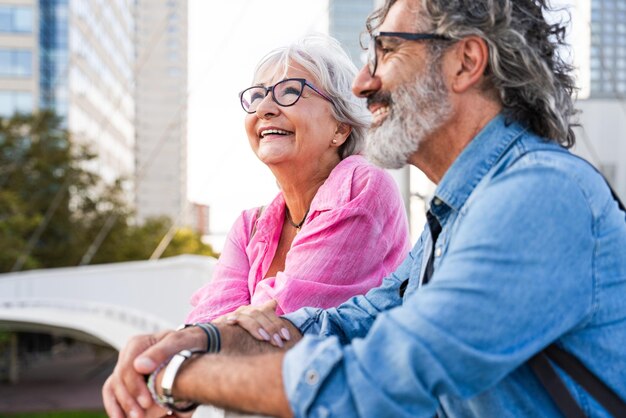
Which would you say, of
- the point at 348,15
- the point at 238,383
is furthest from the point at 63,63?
the point at 238,383

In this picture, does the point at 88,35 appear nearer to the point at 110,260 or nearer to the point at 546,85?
the point at 110,260

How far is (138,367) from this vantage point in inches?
51.7

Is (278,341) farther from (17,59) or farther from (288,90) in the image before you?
(17,59)

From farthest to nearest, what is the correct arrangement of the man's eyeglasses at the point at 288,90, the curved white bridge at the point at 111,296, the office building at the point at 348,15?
the office building at the point at 348,15 < the curved white bridge at the point at 111,296 < the man's eyeglasses at the point at 288,90

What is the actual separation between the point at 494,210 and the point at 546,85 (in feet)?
1.25

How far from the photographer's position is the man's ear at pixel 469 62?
53.7 inches

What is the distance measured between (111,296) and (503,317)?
36.6 feet

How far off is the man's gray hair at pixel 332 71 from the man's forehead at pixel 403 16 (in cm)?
61

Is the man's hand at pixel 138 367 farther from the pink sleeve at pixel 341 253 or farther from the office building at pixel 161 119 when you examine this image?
the office building at pixel 161 119

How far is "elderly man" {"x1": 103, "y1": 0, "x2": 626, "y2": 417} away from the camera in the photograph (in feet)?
3.46

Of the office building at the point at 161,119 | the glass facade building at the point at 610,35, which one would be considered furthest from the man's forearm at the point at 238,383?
the office building at the point at 161,119

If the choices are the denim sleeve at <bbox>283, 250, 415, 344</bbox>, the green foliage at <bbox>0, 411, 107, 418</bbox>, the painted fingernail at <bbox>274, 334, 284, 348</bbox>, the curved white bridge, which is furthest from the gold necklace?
the green foliage at <bbox>0, 411, 107, 418</bbox>

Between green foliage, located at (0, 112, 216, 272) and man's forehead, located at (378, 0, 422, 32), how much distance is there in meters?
19.4

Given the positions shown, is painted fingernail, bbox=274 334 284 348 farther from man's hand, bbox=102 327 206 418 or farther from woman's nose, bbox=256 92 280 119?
woman's nose, bbox=256 92 280 119
